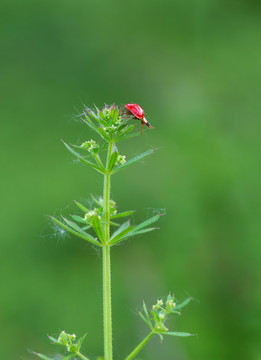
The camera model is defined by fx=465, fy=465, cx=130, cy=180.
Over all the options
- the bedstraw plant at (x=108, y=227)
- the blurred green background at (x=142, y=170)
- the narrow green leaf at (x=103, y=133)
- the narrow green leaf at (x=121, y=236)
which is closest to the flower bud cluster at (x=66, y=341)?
the bedstraw plant at (x=108, y=227)

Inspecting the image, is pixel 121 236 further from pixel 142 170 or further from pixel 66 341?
pixel 142 170

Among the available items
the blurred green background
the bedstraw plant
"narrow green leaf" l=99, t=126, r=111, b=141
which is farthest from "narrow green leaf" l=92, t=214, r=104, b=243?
the blurred green background

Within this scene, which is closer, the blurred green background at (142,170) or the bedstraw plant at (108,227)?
the bedstraw plant at (108,227)

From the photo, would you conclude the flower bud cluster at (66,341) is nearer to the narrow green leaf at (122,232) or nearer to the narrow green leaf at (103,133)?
the narrow green leaf at (122,232)

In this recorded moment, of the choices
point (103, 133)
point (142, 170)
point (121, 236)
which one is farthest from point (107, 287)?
point (142, 170)

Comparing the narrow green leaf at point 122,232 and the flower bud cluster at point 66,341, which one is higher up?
the narrow green leaf at point 122,232

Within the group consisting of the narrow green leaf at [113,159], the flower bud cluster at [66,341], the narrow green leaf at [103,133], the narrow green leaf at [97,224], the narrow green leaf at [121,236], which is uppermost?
the narrow green leaf at [103,133]

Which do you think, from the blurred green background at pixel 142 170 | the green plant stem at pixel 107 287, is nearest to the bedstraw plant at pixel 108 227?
the green plant stem at pixel 107 287

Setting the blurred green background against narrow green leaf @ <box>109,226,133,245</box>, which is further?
the blurred green background

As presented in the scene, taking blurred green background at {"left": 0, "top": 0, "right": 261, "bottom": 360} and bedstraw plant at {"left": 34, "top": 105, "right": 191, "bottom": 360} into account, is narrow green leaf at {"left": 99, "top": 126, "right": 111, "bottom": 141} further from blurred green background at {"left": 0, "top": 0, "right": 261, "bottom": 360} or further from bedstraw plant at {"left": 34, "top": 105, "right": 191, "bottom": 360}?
blurred green background at {"left": 0, "top": 0, "right": 261, "bottom": 360}
